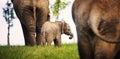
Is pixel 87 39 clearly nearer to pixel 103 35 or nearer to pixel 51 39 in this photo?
pixel 103 35

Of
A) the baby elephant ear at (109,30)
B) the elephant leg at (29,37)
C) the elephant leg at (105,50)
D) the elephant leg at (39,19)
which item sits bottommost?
the elephant leg at (29,37)

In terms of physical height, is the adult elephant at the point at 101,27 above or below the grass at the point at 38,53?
above

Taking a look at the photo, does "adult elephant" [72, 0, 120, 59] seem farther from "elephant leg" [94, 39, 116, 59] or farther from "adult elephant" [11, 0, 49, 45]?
"adult elephant" [11, 0, 49, 45]

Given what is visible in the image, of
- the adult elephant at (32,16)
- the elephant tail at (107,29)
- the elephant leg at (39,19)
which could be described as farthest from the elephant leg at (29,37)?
the elephant tail at (107,29)

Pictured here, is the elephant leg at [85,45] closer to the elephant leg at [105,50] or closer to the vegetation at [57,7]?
the elephant leg at [105,50]

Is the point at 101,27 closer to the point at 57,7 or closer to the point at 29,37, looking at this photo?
the point at 29,37

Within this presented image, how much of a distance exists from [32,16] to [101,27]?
8.11 m

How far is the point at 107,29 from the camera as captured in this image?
4.61 meters

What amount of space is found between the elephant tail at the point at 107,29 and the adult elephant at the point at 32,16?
793 centimetres

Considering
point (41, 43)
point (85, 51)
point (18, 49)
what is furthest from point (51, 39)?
point (85, 51)

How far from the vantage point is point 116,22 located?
15.0ft

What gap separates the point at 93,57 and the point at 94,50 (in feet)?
0.45

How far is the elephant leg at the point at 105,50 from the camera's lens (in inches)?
180

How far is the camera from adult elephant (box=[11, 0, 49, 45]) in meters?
12.6
